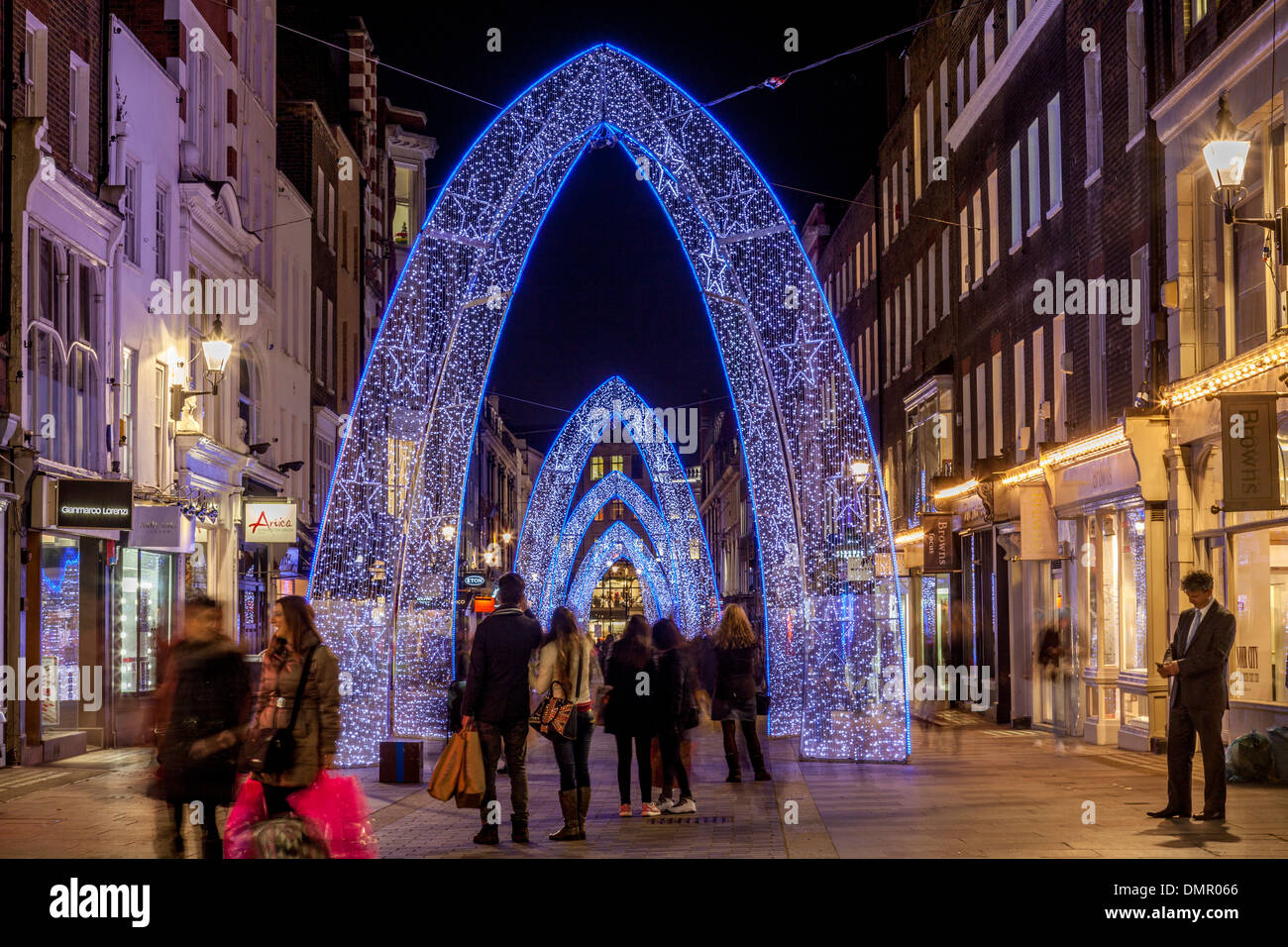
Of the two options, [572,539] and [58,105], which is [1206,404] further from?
[572,539]

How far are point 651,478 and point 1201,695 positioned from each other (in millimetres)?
30492

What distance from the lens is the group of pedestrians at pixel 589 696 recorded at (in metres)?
12.8

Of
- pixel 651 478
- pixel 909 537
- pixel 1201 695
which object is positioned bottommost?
pixel 1201 695

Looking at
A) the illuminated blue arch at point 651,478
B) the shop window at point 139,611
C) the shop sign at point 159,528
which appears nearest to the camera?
the shop window at point 139,611

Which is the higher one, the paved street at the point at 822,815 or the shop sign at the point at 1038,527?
the shop sign at the point at 1038,527

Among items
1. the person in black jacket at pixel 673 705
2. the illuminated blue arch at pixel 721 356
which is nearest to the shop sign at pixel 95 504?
the illuminated blue arch at pixel 721 356

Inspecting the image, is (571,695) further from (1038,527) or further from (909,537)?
(909,537)

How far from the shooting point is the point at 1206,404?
19.3m

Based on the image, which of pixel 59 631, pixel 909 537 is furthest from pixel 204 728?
pixel 909 537

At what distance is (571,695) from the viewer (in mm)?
13625

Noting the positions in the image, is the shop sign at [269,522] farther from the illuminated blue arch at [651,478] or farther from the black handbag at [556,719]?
the black handbag at [556,719]

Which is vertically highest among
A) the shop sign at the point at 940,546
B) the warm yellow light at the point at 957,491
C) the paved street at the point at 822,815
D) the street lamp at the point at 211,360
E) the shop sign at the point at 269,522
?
the street lamp at the point at 211,360

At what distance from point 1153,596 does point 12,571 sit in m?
14.1
